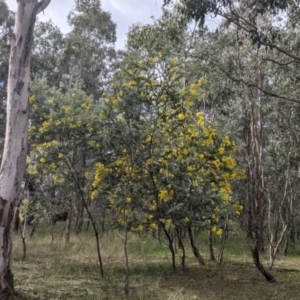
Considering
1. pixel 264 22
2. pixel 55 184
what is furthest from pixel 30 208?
pixel 264 22

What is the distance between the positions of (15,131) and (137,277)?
392 centimetres

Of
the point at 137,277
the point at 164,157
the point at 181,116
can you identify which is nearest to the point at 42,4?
the point at 181,116

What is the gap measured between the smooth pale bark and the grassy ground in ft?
2.35

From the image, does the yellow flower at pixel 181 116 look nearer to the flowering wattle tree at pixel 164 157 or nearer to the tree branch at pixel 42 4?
the flowering wattle tree at pixel 164 157

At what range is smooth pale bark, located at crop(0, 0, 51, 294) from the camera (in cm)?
572

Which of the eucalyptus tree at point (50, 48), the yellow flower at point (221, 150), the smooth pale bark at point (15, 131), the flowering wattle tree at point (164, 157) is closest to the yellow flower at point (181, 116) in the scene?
the flowering wattle tree at point (164, 157)

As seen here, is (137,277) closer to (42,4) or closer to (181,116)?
(181,116)

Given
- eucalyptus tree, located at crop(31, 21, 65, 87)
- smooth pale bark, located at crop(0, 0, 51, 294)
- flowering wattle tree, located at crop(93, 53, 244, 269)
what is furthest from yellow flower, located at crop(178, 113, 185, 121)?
eucalyptus tree, located at crop(31, 21, 65, 87)

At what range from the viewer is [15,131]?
19.5 feet

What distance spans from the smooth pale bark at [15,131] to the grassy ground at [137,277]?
72 cm

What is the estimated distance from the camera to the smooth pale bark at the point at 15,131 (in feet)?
18.8

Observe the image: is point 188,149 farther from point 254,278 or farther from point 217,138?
point 254,278

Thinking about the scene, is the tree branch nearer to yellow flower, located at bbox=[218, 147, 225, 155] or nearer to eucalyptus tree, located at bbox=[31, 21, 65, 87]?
yellow flower, located at bbox=[218, 147, 225, 155]

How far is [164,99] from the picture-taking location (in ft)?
25.0
